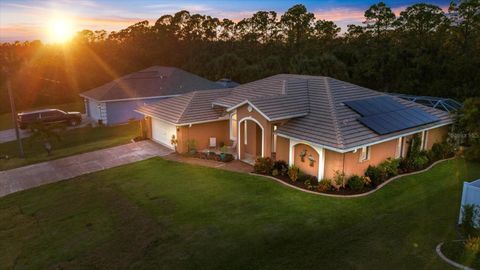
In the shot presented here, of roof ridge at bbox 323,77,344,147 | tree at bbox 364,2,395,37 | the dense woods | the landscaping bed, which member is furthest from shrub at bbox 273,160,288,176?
tree at bbox 364,2,395,37

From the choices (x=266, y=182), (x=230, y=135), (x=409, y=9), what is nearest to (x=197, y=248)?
(x=266, y=182)

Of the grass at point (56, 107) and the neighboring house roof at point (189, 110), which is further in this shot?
the grass at point (56, 107)

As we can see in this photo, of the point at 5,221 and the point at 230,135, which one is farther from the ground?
the point at 230,135

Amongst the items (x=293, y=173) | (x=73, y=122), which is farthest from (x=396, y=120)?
(x=73, y=122)

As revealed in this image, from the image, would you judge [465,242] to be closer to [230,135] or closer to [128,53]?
[230,135]

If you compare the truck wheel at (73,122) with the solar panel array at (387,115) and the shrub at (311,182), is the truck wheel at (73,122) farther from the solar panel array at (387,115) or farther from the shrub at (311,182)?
the solar panel array at (387,115)

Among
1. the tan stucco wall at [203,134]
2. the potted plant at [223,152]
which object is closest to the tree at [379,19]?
the tan stucco wall at [203,134]

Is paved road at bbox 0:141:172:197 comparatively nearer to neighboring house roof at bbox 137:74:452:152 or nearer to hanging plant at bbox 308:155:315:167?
neighboring house roof at bbox 137:74:452:152
